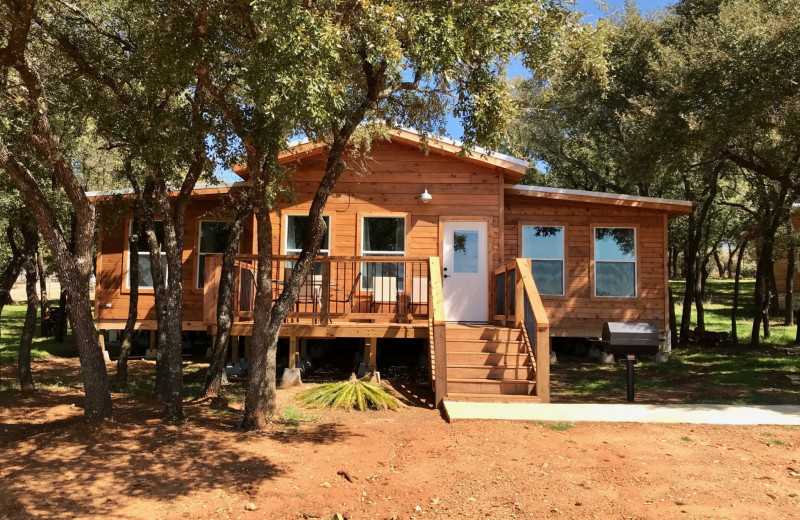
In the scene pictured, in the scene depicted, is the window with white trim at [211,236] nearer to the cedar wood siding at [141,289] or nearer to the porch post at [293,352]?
the cedar wood siding at [141,289]

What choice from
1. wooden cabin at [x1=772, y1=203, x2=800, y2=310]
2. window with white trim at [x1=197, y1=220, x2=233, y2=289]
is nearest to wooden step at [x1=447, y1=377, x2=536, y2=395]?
window with white trim at [x1=197, y1=220, x2=233, y2=289]

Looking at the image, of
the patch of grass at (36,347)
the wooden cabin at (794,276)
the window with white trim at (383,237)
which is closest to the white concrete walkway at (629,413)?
the window with white trim at (383,237)

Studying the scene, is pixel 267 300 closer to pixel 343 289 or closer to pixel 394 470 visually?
pixel 394 470

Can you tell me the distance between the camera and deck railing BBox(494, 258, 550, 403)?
7.34 meters


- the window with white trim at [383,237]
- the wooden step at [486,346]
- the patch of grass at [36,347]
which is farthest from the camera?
the patch of grass at [36,347]

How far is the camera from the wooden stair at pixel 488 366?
7.48m

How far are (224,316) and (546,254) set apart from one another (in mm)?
6456

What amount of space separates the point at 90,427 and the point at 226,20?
4.30 meters

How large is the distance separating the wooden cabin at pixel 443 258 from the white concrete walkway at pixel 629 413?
35.9 inches

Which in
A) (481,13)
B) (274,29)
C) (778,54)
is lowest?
(274,29)

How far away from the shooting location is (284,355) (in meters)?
11.6

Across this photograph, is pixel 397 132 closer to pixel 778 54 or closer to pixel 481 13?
pixel 481 13


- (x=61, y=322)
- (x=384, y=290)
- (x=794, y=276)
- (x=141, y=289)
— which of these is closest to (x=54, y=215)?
(x=384, y=290)

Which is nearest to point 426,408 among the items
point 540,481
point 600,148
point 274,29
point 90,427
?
point 540,481
